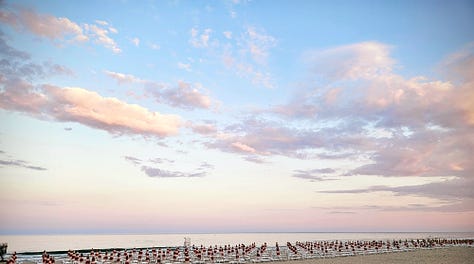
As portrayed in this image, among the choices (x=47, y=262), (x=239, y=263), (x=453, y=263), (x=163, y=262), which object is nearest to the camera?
(x=47, y=262)

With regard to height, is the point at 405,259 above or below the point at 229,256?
above

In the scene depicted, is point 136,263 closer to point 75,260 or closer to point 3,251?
point 75,260

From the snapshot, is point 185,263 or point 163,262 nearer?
point 185,263

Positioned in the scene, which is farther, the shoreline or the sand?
the shoreline

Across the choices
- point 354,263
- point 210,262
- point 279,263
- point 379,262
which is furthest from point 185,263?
point 379,262

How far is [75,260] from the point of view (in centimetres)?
3441

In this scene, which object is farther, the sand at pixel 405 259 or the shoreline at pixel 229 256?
the shoreline at pixel 229 256

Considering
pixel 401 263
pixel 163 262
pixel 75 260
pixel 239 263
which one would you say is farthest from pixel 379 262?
pixel 75 260

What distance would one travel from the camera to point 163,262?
37.5 m

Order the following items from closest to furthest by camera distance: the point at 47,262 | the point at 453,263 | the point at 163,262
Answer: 1. the point at 47,262
2. the point at 453,263
3. the point at 163,262

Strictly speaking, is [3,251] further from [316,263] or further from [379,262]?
[379,262]

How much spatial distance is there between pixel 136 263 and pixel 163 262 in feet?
8.39

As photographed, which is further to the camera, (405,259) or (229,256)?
(229,256)

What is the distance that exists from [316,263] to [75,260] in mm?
20925
